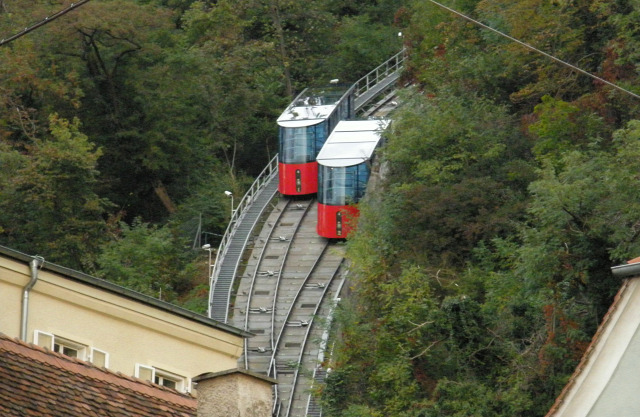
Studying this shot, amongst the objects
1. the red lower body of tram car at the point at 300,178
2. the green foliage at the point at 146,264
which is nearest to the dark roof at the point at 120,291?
the green foliage at the point at 146,264

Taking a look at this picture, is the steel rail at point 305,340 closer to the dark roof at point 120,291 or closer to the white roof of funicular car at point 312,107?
the white roof of funicular car at point 312,107

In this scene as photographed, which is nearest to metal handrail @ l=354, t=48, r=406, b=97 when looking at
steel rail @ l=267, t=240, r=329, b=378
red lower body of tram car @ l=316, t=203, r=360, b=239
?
red lower body of tram car @ l=316, t=203, r=360, b=239

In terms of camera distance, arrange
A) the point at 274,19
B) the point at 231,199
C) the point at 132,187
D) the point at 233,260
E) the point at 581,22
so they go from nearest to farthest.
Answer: the point at 581,22 → the point at 233,260 → the point at 231,199 → the point at 132,187 → the point at 274,19

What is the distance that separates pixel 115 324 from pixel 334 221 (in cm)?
3133

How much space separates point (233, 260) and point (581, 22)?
13068 millimetres

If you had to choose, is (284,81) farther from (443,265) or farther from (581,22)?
(443,265)

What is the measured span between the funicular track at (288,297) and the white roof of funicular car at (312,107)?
2.64 metres

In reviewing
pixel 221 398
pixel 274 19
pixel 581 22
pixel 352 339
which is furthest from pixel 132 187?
pixel 221 398

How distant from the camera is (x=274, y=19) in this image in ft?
222

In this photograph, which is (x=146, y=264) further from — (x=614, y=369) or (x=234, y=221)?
(x=614, y=369)

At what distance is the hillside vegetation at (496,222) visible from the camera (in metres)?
31.0

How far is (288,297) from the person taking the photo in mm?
46938

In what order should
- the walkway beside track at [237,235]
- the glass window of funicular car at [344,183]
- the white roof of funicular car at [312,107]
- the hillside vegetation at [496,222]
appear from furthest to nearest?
the white roof of funicular car at [312,107]
the glass window of funicular car at [344,183]
the walkway beside track at [237,235]
the hillside vegetation at [496,222]

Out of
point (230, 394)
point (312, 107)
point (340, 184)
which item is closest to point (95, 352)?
point (230, 394)
